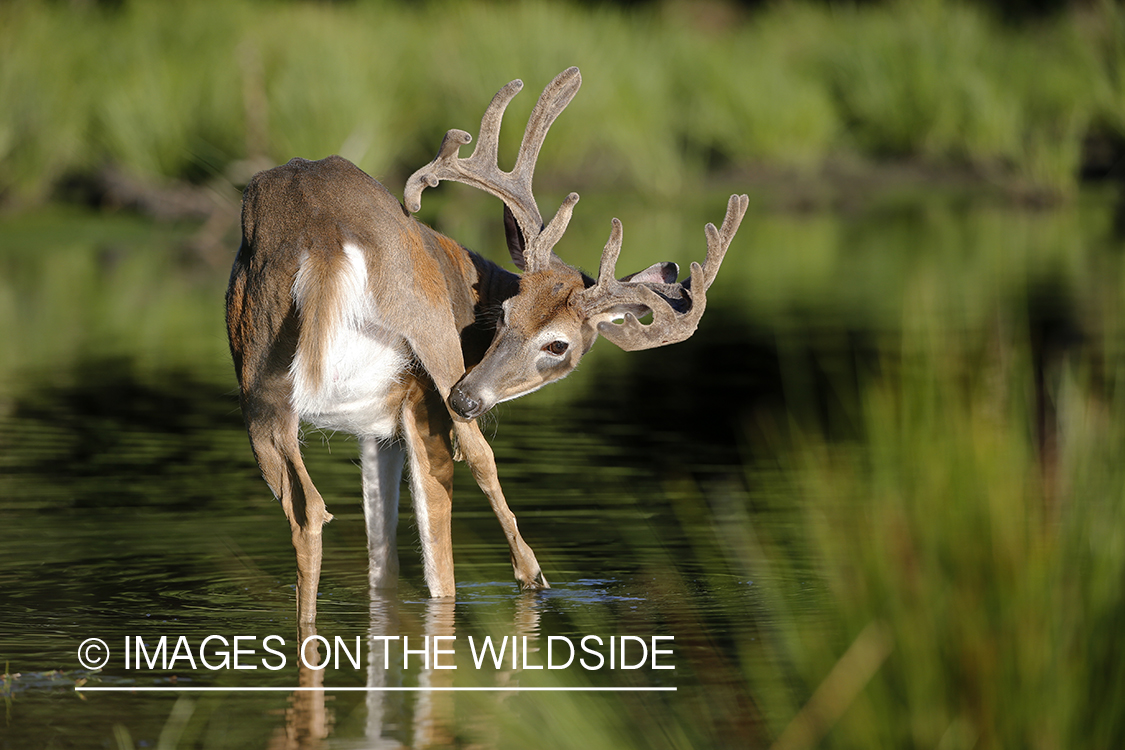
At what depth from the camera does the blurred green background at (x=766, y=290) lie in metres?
3.26

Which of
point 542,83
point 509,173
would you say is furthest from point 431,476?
point 542,83

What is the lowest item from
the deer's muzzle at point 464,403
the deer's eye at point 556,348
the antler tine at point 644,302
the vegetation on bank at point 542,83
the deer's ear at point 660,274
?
the deer's muzzle at point 464,403

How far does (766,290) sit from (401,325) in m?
10.1

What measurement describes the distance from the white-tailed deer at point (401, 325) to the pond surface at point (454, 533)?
0.41 meters

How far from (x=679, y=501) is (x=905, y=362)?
13.8 feet

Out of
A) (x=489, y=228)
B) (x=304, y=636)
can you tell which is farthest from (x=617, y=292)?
(x=489, y=228)

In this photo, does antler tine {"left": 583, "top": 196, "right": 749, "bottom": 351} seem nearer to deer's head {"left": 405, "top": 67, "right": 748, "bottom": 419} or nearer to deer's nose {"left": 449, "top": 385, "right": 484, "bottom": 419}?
deer's head {"left": 405, "top": 67, "right": 748, "bottom": 419}

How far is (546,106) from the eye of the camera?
21.5 feet

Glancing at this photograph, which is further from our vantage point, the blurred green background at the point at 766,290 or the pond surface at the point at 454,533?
the pond surface at the point at 454,533

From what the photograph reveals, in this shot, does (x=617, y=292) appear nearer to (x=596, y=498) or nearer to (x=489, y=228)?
(x=596, y=498)

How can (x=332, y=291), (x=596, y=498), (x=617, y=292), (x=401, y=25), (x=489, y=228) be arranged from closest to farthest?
(x=332, y=291), (x=617, y=292), (x=596, y=498), (x=489, y=228), (x=401, y=25)

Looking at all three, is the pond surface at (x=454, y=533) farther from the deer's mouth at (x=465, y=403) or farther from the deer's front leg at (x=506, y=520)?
the deer's mouth at (x=465, y=403)

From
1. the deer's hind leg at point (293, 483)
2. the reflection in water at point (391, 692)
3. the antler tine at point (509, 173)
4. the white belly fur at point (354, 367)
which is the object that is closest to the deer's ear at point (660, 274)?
the antler tine at point (509, 173)

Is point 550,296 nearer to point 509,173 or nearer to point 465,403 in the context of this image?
point 509,173
